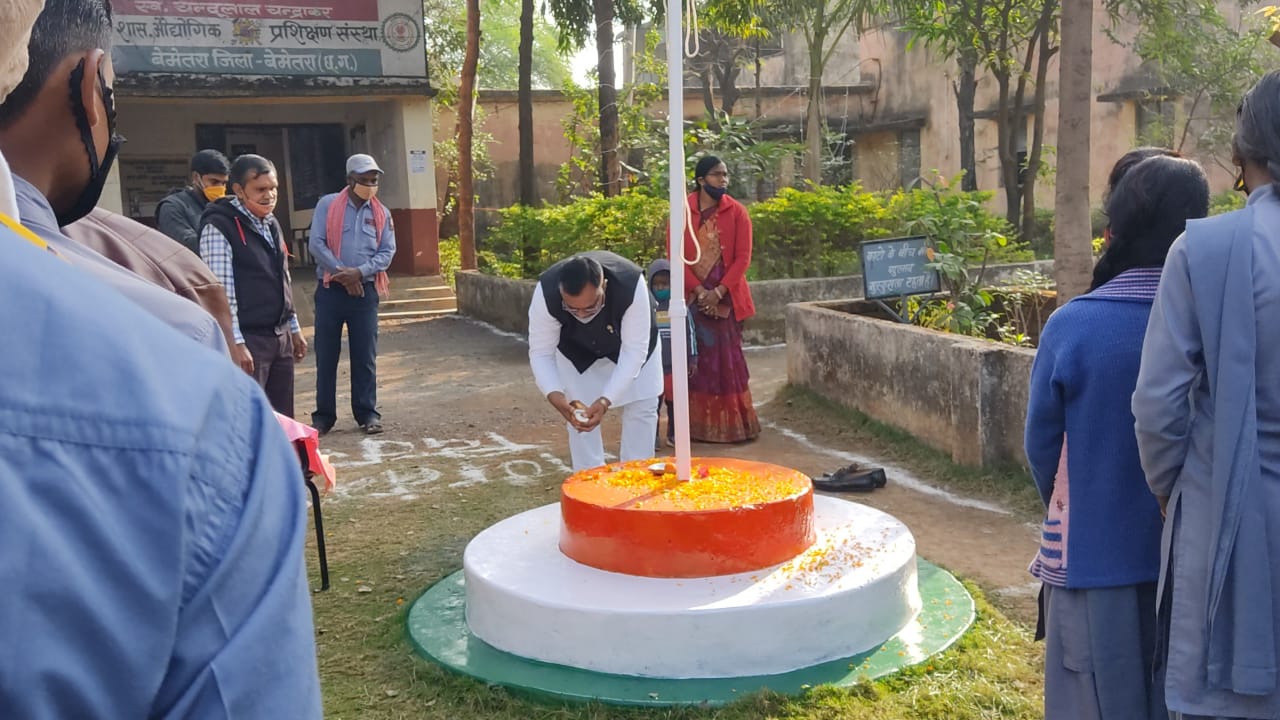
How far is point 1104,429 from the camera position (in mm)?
2699

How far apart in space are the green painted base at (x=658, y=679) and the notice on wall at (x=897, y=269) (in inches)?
124

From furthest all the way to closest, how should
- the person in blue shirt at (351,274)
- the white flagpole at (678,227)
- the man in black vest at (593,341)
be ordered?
the person in blue shirt at (351,274)
the man in black vest at (593,341)
the white flagpole at (678,227)

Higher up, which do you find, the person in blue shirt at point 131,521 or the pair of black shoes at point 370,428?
the person in blue shirt at point 131,521

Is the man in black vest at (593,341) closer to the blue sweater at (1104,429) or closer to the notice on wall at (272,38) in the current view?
the blue sweater at (1104,429)

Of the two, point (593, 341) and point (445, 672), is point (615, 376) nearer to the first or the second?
point (593, 341)

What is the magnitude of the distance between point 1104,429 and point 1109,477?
4.6 inches

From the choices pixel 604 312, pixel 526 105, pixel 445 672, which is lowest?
pixel 445 672

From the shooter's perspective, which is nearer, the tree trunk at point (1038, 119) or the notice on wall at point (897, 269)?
the notice on wall at point (897, 269)

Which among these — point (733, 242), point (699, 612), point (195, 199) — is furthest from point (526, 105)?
point (699, 612)

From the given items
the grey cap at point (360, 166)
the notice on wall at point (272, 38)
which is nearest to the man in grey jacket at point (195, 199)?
Answer: the grey cap at point (360, 166)

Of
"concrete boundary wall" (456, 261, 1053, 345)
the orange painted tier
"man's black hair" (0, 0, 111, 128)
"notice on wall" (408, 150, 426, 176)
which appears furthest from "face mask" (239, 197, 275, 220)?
"notice on wall" (408, 150, 426, 176)

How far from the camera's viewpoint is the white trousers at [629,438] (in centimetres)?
554

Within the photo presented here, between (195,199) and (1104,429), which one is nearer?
(1104,429)

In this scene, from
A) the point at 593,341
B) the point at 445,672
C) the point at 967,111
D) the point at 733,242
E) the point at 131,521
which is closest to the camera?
the point at 131,521
